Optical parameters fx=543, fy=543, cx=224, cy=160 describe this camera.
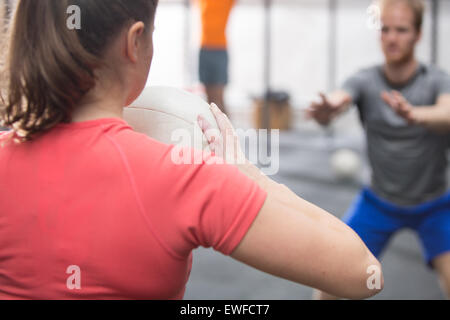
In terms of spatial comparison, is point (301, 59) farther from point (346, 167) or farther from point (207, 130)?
point (207, 130)

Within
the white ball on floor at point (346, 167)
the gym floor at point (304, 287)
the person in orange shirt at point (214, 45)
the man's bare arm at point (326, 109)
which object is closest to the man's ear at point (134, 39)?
the man's bare arm at point (326, 109)

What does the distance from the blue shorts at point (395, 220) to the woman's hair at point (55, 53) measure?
48.0 inches

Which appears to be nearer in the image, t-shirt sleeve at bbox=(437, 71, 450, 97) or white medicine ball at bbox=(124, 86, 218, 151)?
white medicine ball at bbox=(124, 86, 218, 151)

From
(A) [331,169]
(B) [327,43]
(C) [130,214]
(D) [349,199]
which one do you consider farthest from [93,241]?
(B) [327,43]

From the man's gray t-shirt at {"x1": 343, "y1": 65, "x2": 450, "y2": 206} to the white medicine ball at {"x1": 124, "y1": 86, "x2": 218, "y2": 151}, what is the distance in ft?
3.60

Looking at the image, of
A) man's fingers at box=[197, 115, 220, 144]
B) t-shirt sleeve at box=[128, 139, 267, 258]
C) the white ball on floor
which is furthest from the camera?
the white ball on floor

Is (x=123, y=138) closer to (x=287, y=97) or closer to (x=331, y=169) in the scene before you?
(x=331, y=169)

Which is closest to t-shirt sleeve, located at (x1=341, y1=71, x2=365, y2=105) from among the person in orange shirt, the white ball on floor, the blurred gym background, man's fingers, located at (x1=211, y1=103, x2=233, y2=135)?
man's fingers, located at (x1=211, y1=103, x2=233, y2=135)

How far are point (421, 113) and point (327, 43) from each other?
4836mm

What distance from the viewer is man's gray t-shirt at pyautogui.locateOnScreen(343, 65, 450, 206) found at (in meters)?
1.65

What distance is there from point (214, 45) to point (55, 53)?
2.66 meters

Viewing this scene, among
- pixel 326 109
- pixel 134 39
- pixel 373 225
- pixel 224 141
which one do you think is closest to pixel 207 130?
pixel 224 141

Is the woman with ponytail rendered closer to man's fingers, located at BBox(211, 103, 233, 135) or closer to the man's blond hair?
man's fingers, located at BBox(211, 103, 233, 135)

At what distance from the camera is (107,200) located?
0.51 m
